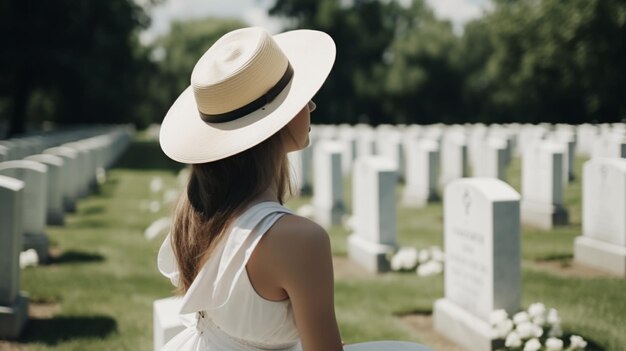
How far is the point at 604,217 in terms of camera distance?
7.46 m

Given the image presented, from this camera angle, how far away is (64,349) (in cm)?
538

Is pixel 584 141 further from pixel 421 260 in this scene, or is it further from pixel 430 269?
pixel 430 269

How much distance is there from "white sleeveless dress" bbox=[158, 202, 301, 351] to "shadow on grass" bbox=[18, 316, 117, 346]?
3.92 metres

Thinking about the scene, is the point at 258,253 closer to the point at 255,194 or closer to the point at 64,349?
the point at 255,194

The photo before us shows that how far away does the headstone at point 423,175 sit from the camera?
1366 centimetres

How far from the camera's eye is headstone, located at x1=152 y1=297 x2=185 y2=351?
10.9ft

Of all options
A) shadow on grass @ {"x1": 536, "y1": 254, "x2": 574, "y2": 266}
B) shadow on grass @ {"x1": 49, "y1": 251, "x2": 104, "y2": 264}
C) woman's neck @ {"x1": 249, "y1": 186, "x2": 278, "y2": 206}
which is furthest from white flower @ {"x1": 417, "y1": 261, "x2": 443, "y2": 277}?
woman's neck @ {"x1": 249, "y1": 186, "x2": 278, "y2": 206}

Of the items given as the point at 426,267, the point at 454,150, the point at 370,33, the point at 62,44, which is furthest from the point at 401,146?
the point at 370,33

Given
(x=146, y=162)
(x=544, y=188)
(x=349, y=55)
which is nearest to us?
(x=544, y=188)

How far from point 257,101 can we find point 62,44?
107ft

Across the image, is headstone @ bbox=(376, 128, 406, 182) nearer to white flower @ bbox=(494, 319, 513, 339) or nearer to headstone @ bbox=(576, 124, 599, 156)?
headstone @ bbox=(576, 124, 599, 156)

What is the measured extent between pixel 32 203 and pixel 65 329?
127 inches

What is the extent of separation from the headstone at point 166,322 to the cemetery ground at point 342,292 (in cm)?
24

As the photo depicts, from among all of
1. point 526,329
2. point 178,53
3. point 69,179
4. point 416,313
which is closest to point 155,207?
point 69,179
